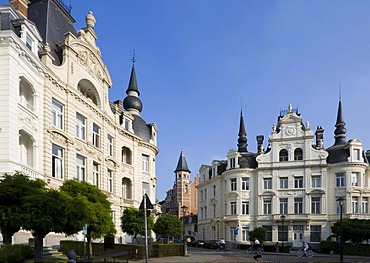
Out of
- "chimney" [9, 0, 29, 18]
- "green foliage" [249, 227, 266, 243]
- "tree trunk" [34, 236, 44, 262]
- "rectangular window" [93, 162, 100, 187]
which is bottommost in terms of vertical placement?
"green foliage" [249, 227, 266, 243]

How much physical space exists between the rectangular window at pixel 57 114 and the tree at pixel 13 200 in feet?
36.0

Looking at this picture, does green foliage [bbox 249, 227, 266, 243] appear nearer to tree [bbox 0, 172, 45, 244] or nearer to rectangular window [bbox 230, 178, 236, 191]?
rectangular window [bbox 230, 178, 236, 191]

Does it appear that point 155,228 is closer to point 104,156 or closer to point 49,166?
point 104,156

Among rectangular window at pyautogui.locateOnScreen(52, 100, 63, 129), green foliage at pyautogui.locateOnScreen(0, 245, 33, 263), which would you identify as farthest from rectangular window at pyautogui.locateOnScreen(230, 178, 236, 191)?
green foliage at pyautogui.locateOnScreen(0, 245, 33, 263)

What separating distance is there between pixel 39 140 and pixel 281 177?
37.1m

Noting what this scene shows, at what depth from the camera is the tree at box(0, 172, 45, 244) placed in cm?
1543

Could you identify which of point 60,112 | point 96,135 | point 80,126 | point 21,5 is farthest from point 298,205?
point 21,5

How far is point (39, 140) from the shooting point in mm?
25297

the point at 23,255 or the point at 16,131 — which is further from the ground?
the point at 16,131

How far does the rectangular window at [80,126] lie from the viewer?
3123 cm

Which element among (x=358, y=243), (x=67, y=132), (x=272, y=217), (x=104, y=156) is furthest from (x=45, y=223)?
(x=272, y=217)

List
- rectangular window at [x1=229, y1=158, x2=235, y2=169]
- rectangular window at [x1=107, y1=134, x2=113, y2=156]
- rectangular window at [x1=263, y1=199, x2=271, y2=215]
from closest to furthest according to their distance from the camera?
rectangular window at [x1=107, y1=134, x2=113, y2=156]
rectangular window at [x1=263, y1=199, x2=271, y2=215]
rectangular window at [x1=229, y1=158, x2=235, y2=169]

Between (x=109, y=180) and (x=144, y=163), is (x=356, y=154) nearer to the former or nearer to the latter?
(x=144, y=163)

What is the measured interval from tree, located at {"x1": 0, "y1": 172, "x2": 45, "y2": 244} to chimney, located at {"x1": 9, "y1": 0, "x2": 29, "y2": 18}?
1618 centimetres
